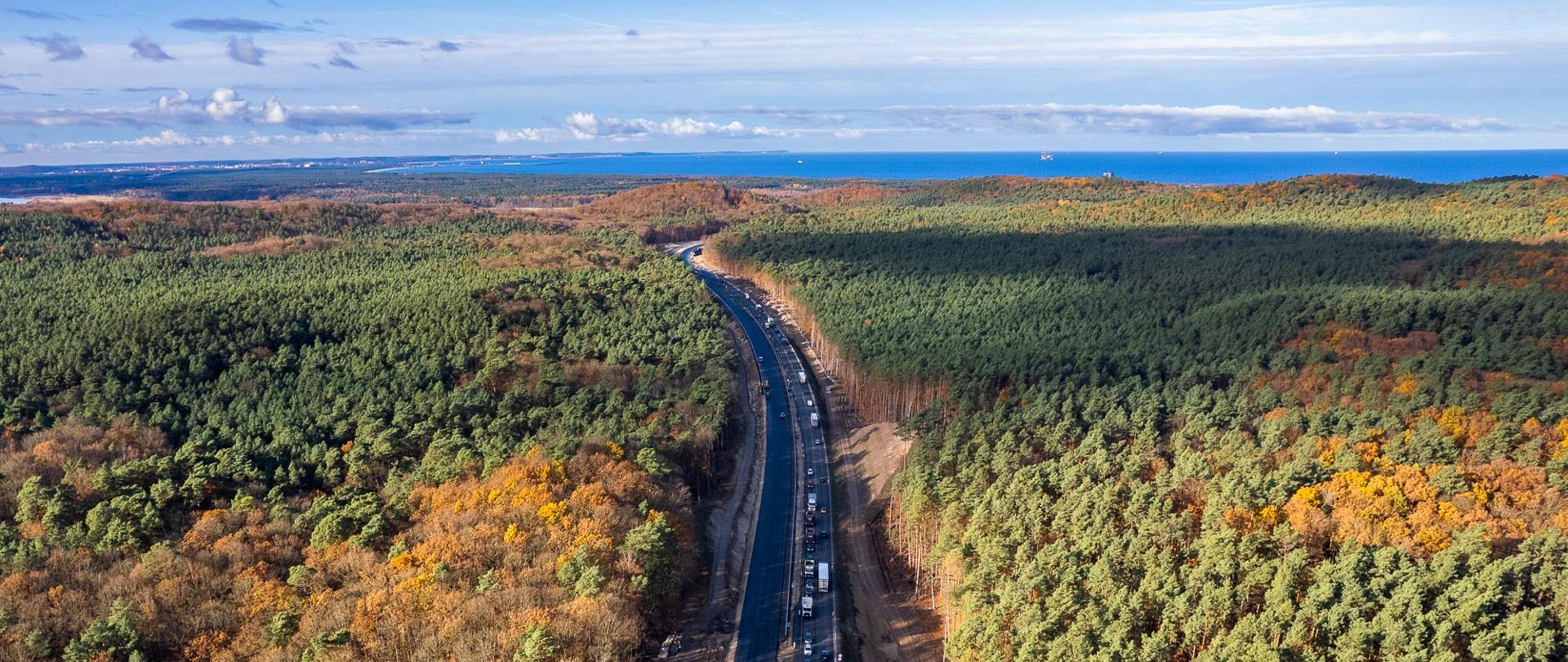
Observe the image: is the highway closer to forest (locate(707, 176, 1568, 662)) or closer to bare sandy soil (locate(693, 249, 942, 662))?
bare sandy soil (locate(693, 249, 942, 662))

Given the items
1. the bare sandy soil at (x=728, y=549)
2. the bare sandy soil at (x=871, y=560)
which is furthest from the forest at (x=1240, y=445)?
the bare sandy soil at (x=728, y=549)

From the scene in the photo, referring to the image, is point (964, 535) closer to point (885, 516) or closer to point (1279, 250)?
point (885, 516)

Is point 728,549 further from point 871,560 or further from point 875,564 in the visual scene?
point 875,564


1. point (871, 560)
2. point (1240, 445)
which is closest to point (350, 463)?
point (871, 560)

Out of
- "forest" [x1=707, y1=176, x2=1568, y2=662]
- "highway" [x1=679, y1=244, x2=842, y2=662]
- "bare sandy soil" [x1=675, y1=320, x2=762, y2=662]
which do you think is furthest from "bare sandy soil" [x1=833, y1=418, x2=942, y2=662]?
"bare sandy soil" [x1=675, y1=320, x2=762, y2=662]

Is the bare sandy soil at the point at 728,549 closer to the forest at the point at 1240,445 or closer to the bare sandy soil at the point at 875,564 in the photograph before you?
the bare sandy soil at the point at 875,564

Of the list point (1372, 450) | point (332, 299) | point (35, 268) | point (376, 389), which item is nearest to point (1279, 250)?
point (1372, 450)
